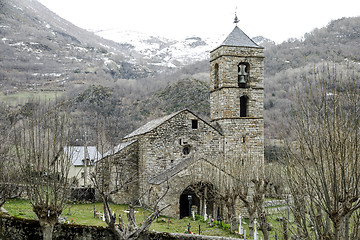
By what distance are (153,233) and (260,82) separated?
1555cm

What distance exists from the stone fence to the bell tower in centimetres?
1298

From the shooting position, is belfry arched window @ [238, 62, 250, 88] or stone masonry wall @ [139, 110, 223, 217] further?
belfry arched window @ [238, 62, 250, 88]

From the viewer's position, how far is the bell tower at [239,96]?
917 inches

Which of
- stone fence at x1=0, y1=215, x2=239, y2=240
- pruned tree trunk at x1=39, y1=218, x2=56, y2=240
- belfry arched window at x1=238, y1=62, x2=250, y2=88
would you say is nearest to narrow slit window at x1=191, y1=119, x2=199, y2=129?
belfry arched window at x1=238, y1=62, x2=250, y2=88

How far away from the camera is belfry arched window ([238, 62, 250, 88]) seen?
23753mm

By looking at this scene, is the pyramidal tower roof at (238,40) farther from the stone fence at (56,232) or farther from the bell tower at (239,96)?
the stone fence at (56,232)

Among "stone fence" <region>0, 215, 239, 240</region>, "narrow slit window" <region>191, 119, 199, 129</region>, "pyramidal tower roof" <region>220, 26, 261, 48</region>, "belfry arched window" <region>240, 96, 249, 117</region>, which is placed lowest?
"stone fence" <region>0, 215, 239, 240</region>

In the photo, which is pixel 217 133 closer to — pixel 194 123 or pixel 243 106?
pixel 194 123

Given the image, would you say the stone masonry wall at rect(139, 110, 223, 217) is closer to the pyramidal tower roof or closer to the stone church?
the stone church

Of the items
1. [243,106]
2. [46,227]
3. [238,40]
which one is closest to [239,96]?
[243,106]

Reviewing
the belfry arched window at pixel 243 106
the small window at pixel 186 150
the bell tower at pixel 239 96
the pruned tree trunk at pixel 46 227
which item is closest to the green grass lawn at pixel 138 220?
the small window at pixel 186 150

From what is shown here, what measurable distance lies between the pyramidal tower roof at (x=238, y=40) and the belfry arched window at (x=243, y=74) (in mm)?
1396

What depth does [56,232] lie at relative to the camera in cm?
1070

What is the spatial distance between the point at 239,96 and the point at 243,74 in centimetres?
160
